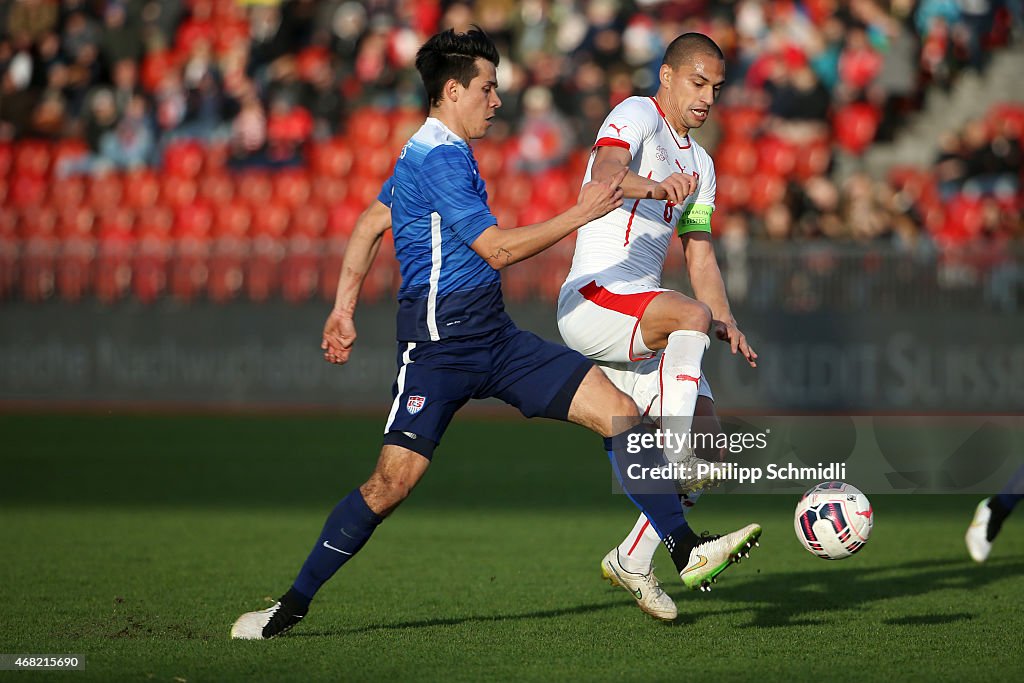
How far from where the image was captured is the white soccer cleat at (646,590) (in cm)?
594

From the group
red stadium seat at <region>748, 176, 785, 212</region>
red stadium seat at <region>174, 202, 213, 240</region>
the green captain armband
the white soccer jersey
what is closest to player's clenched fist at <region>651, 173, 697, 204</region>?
the white soccer jersey

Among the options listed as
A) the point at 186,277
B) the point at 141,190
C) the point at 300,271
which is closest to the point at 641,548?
the point at 300,271

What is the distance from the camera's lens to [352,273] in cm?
595

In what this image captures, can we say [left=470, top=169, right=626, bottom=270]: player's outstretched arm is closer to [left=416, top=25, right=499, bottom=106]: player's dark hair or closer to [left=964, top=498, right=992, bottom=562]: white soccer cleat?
[left=416, top=25, right=499, bottom=106]: player's dark hair

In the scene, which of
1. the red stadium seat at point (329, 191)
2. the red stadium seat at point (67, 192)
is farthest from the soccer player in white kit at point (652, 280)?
the red stadium seat at point (67, 192)

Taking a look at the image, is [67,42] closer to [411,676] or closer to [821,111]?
[821,111]

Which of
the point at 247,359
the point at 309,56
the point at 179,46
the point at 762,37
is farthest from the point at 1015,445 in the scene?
the point at 179,46

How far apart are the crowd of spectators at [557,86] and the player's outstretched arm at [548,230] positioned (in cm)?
1032

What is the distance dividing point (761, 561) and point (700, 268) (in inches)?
88.7

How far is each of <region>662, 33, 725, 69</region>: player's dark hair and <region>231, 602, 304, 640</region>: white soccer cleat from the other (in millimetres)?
2895

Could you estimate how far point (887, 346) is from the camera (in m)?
15.0

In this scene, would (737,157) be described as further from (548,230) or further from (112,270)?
(548,230)

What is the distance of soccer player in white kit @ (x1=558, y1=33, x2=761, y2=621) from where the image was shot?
5578mm

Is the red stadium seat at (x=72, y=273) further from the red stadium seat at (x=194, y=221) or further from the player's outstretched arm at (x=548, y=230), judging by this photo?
the player's outstretched arm at (x=548, y=230)
